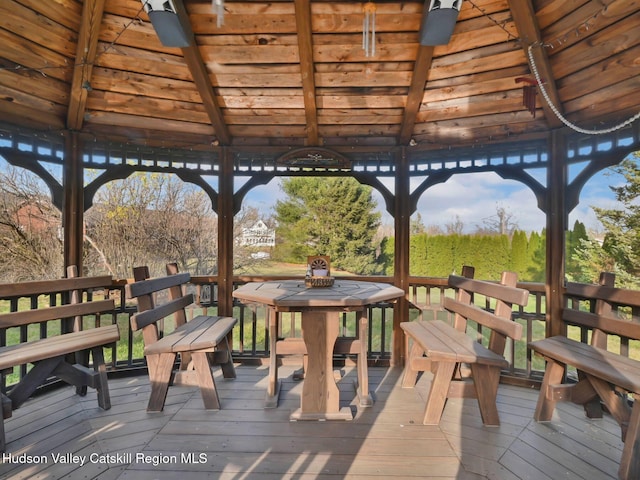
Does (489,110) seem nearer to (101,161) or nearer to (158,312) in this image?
(158,312)

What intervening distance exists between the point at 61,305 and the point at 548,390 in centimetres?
374

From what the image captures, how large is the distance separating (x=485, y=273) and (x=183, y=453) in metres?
5.57

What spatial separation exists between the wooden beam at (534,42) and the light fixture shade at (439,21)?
1.77 feet

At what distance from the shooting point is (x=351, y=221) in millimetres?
7520

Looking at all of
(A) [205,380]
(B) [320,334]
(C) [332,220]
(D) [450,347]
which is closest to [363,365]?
(B) [320,334]

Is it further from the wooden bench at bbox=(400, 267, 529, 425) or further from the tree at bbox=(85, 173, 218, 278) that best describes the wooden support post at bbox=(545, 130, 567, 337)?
the tree at bbox=(85, 173, 218, 278)

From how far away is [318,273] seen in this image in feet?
9.23

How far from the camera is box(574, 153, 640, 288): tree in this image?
468 centimetres

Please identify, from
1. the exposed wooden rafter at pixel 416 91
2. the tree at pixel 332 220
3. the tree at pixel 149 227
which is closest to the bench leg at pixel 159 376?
the exposed wooden rafter at pixel 416 91

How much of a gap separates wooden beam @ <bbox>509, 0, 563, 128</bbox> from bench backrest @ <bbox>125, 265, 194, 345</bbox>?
334 cm

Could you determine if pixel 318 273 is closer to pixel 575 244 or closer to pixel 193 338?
pixel 193 338

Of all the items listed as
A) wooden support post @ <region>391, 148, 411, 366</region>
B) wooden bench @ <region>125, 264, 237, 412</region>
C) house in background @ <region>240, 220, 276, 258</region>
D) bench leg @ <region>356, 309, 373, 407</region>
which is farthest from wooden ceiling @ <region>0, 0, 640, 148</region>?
house in background @ <region>240, 220, 276, 258</region>

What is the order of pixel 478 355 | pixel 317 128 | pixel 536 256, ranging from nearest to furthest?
pixel 478 355, pixel 317 128, pixel 536 256

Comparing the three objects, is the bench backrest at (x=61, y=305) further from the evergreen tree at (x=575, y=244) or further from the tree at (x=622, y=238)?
the tree at (x=622, y=238)
